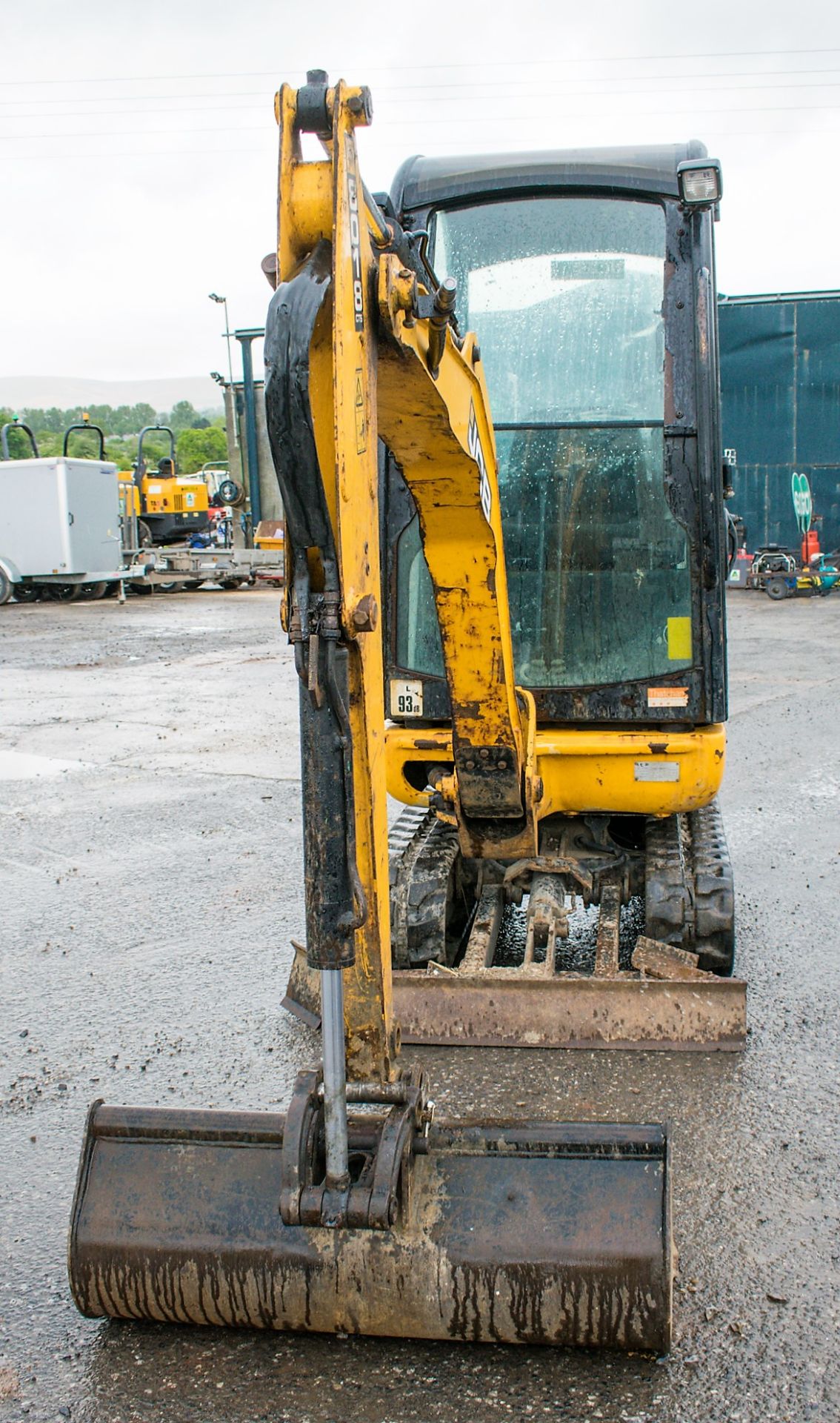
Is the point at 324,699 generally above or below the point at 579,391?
below

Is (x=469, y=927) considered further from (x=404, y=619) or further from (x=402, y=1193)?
(x=402, y=1193)

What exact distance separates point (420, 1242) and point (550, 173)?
3.70 metres

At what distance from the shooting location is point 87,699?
12.2 m

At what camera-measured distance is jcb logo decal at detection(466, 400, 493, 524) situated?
11.3 ft

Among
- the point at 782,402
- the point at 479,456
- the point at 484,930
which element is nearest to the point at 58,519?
the point at 782,402

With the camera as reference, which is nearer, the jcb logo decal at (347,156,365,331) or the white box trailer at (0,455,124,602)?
the jcb logo decal at (347,156,365,331)

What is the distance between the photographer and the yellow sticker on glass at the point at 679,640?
468 cm

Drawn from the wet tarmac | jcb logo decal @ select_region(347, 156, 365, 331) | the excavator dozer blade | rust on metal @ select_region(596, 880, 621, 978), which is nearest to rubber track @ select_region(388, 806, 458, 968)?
the wet tarmac

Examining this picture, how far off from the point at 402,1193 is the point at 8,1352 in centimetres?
100

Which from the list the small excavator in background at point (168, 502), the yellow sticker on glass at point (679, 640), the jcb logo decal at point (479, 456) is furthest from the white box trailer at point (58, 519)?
the jcb logo decal at point (479, 456)

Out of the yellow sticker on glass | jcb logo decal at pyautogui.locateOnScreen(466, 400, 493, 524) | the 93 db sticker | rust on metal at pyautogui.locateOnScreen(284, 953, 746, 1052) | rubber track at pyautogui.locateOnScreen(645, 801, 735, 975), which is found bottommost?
rust on metal at pyautogui.locateOnScreen(284, 953, 746, 1052)

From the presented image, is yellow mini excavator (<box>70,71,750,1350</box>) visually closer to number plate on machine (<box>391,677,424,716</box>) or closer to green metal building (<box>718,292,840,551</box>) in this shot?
number plate on machine (<box>391,677,424,716</box>)

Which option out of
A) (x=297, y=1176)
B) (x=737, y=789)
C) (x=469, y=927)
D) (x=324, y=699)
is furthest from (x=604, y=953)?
(x=737, y=789)

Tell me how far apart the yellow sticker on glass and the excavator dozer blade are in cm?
223
